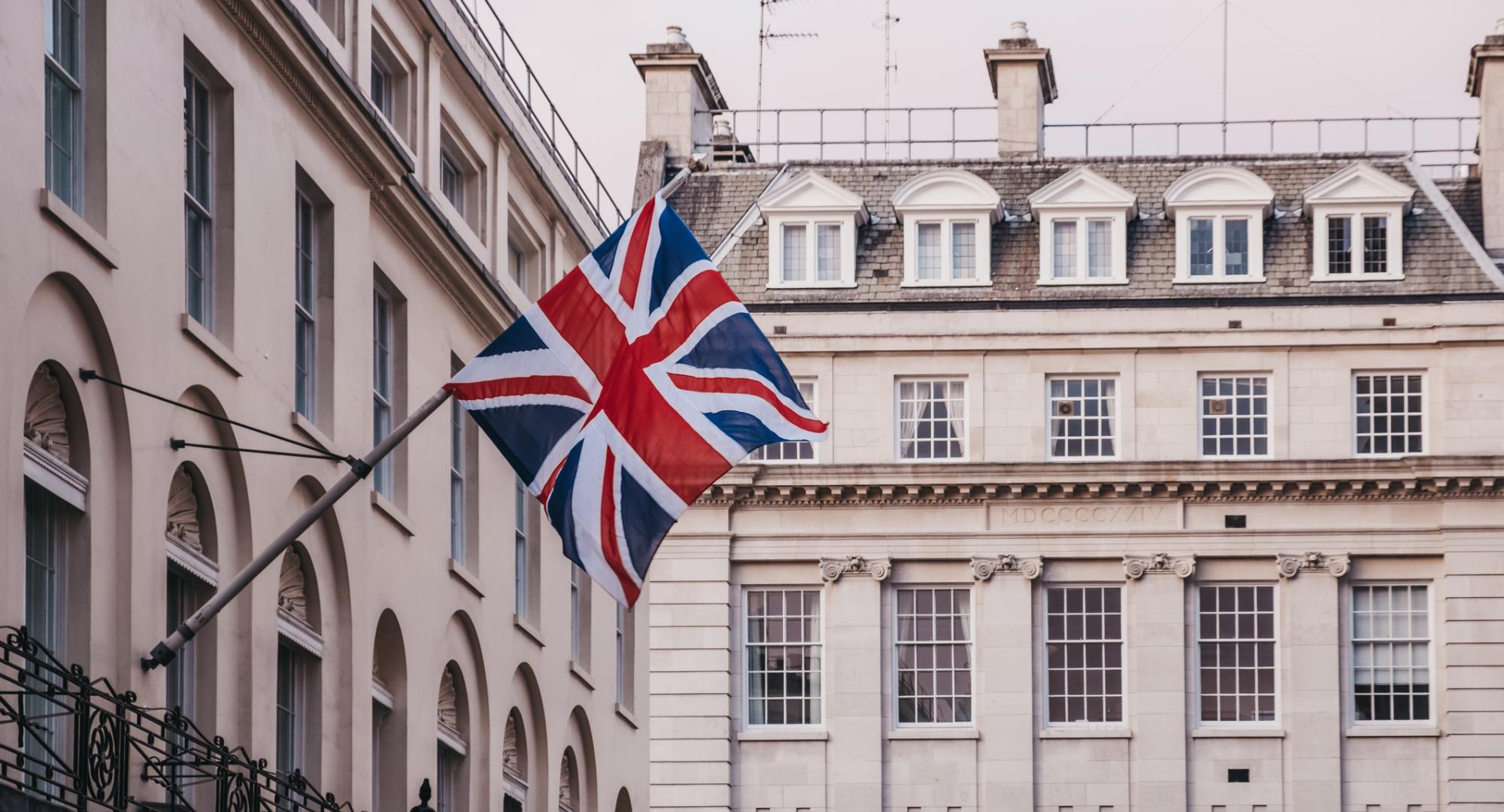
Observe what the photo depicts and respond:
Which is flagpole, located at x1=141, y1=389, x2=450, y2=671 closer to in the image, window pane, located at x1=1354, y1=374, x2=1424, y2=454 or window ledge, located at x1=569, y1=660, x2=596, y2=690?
window ledge, located at x1=569, y1=660, x2=596, y2=690

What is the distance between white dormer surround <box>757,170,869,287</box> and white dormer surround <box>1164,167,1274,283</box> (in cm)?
608

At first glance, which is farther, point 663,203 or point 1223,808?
point 1223,808

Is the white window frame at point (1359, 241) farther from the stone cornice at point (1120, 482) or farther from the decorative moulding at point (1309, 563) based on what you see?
the decorative moulding at point (1309, 563)

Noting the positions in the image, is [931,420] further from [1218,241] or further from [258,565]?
[258,565]

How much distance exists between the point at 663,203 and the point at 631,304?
85 cm

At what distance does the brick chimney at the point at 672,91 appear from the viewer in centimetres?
6028

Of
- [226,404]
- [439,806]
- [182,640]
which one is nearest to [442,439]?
[439,806]

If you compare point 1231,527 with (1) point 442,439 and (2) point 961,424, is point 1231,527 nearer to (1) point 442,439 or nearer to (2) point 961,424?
(2) point 961,424

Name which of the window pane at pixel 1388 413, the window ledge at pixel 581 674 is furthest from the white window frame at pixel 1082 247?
the window ledge at pixel 581 674

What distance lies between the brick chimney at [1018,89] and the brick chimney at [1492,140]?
332 inches

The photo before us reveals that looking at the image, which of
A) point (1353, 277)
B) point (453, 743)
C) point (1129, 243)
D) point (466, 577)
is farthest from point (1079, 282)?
point (453, 743)

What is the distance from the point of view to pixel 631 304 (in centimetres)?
2238

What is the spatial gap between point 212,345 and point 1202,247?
37.7 m

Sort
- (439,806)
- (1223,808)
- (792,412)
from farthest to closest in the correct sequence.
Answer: (1223,808)
(439,806)
(792,412)
